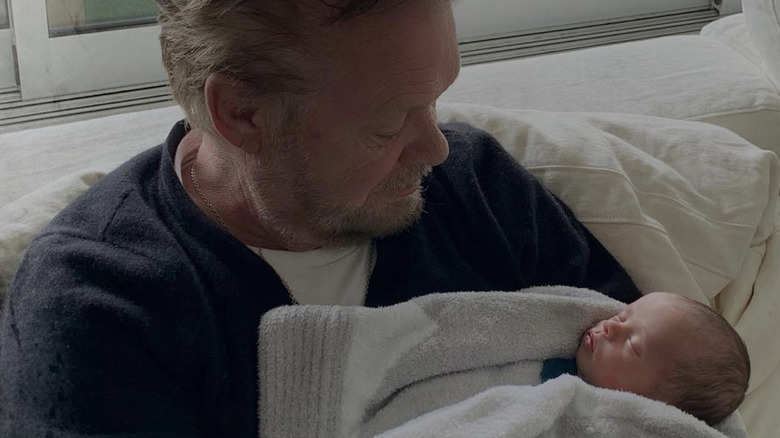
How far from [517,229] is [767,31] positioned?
75 cm

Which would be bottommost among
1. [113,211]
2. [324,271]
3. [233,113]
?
[324,271]

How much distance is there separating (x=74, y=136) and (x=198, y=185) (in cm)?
41

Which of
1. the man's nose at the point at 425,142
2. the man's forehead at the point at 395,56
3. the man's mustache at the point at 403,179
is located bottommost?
the man's mustache at the point at 403,179

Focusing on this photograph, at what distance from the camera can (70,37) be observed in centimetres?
255

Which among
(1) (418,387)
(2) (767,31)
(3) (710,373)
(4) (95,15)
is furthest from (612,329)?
(4) (95,15)

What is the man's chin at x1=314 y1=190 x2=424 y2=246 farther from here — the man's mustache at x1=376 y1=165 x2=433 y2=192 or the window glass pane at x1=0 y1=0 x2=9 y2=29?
the window glass pane at x1=0 y1=0 x2=9 y2=29

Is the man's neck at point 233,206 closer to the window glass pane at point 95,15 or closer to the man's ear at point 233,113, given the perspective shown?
the man's ear at point 233,113

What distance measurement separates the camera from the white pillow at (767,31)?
1.87 meters

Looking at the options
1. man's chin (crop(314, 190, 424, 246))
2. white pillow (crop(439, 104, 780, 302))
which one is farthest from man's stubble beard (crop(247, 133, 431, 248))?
white pillow (crop(439, 104, 780, 302))

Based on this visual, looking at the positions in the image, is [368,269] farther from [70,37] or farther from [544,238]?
[70,37]

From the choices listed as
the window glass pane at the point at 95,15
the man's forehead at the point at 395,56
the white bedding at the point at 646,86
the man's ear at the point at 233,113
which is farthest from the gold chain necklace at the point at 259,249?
the window glass pane at the point at 95,15

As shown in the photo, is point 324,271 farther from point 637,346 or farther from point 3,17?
point 3,17

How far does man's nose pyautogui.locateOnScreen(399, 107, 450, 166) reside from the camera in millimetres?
1250

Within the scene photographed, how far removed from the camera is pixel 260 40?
118 cm
